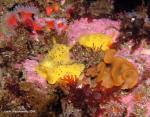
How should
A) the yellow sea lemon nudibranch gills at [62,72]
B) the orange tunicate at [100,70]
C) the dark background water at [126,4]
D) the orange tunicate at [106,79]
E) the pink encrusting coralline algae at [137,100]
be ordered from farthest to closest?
the dark background water at [126,4], the yellow sea lemon nudibranch gills at [62,72], the orange tunicate at [100,70], the orange tunicate at [106,79], the pink encrusting coralline algae at [137,100]

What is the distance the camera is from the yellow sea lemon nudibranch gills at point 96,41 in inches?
267

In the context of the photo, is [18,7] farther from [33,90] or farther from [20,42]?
[33,90]

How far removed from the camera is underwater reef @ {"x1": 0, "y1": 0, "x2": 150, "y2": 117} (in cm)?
615

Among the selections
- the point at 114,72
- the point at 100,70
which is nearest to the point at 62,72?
the point at 100,70

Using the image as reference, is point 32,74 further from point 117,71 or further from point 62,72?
point 117,71

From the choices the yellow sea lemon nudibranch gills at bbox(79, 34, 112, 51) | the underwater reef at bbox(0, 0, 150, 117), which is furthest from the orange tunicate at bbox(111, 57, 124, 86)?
the yellow sea lemon nudibranch gills at bbox(79, 34, 112, 51)

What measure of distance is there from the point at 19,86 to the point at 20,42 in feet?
2.92

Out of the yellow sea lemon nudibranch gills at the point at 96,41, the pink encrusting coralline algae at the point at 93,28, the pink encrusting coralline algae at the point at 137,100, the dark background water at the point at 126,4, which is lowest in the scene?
the pink encrusting coralline algae at the point at 137,100

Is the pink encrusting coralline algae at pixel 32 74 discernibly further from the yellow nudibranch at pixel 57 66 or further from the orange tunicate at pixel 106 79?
the orange tunicate at pixel 106 79

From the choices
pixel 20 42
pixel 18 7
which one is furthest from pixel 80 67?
pixel 18 7

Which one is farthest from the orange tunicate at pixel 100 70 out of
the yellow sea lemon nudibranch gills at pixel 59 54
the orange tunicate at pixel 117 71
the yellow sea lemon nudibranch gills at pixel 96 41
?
the yellow sea lemon nudibranch gills at pixel 59 54

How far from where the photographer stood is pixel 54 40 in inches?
276

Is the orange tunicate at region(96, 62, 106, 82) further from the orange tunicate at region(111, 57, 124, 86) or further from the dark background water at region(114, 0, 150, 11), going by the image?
the dark background water at region(114, 0, 150, 11)

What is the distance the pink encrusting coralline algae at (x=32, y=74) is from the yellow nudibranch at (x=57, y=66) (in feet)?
0.25
